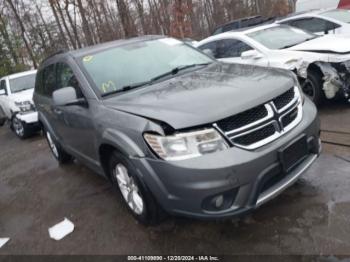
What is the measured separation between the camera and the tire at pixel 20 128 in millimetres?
8578

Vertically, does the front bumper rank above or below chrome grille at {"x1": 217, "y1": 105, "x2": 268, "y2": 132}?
below

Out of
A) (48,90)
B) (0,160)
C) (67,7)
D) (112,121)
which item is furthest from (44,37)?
(112,121)

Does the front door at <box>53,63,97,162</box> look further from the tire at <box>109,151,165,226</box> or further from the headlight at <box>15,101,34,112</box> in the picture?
the headlight at <box>15,101,34,112</box>

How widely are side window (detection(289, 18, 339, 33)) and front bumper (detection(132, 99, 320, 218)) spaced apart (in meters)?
7.03

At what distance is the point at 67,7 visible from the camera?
2344 centimetres

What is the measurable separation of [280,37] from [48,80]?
14.1ft

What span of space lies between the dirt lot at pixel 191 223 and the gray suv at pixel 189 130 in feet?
1.00

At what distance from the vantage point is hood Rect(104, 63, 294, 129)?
265 cm

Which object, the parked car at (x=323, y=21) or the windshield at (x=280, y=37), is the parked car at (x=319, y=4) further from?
the windshield at (x=280, y=37)

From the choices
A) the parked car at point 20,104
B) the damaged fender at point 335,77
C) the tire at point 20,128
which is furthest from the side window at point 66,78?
the tire at point 20,128

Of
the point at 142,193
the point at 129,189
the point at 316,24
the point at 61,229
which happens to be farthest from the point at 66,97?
the point at 316,24

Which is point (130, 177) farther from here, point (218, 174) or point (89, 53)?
point (89, 53)

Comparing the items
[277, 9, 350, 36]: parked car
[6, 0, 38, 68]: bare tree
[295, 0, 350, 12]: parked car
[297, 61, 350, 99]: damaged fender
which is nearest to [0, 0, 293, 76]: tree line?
[6, 0, 38, 68]: bare tree

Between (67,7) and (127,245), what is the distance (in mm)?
23324
